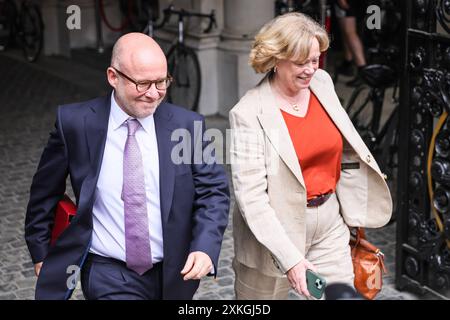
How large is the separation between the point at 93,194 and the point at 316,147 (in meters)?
1.02

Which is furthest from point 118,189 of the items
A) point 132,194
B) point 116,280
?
point 116,280

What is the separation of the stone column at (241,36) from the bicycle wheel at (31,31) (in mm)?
5341

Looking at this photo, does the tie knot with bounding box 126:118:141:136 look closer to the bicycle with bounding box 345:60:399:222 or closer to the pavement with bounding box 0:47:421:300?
the pavement with bounding box 0:47:421:300

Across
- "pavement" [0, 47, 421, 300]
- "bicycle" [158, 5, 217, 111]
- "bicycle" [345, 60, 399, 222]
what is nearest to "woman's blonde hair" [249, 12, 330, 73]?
"pavement" [0, 47, 421, 300]

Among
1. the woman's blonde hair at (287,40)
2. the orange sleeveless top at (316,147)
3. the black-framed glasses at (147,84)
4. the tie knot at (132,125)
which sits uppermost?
the woman's blonde hair at (287,40)

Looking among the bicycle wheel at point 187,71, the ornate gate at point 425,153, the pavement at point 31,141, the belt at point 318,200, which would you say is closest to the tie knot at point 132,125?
the belt at point 318,200

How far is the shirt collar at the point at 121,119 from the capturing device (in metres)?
3.88

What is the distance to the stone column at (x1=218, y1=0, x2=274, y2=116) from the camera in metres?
10.2

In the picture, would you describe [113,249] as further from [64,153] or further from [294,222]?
[294,222]

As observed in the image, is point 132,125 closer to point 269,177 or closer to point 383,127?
point 269,177

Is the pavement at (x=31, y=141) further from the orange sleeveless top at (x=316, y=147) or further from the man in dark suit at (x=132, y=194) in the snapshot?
the man in dark suit at (x=132, y=194)

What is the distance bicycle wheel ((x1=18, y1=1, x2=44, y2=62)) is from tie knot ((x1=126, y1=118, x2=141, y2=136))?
11.5 metres

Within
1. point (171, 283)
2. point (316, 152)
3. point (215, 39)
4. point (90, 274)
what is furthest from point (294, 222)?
point (215, 39)

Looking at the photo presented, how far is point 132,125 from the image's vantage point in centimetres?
387
